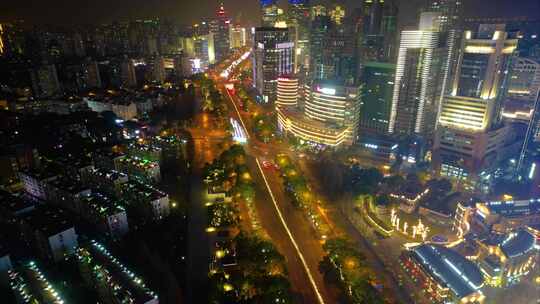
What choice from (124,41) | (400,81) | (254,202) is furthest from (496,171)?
(124,41)

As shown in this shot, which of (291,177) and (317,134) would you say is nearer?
(291,177)

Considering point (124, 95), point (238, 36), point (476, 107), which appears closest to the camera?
point (476, 107)

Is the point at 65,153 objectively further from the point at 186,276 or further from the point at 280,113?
the point at 280,113

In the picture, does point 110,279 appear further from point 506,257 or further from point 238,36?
point 238,36

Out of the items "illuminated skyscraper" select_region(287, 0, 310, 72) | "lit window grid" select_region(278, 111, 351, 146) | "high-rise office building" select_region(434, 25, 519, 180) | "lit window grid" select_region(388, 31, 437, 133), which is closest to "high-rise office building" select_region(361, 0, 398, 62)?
"illuminated skyscraper" select_region(287, 0, 310, 72)

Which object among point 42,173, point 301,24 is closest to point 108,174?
point 42,173

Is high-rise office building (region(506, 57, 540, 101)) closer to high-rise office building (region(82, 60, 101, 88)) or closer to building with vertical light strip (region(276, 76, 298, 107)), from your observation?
building with vertical light strip (region(276, 76, 298, 107))

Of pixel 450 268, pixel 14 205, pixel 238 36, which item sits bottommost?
pixel 450 268
